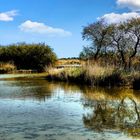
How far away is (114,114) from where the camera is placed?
37.2 ft

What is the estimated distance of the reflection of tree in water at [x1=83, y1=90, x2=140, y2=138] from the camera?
9.38m

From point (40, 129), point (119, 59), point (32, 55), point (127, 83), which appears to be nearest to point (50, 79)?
point (119, 59)

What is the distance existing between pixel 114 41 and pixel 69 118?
2007cm

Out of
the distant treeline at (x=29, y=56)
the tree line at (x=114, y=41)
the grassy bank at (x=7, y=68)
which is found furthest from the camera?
the distant treeline at (x=29, y=56)

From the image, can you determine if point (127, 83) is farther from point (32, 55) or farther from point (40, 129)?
point (32, 55)

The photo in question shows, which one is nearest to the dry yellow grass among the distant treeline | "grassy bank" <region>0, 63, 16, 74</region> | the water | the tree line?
"grassy bank" <region>0, 63, 16, 74</region>

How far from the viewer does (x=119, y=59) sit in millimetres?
29812

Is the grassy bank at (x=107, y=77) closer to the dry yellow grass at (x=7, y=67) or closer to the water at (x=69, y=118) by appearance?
the water at (x=69, y=118)

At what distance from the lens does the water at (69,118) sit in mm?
8477

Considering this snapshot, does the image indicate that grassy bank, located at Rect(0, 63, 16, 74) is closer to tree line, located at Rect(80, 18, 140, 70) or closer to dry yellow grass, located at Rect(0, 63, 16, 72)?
dry yellow grass, located at Rect(0, 63, 16, 72)

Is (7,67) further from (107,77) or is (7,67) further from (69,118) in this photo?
(69,118)

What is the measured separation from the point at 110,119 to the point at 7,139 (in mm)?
3502

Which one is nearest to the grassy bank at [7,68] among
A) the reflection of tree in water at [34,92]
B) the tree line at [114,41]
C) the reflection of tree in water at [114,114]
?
the tree line at [114,41]

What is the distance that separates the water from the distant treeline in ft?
82.3
